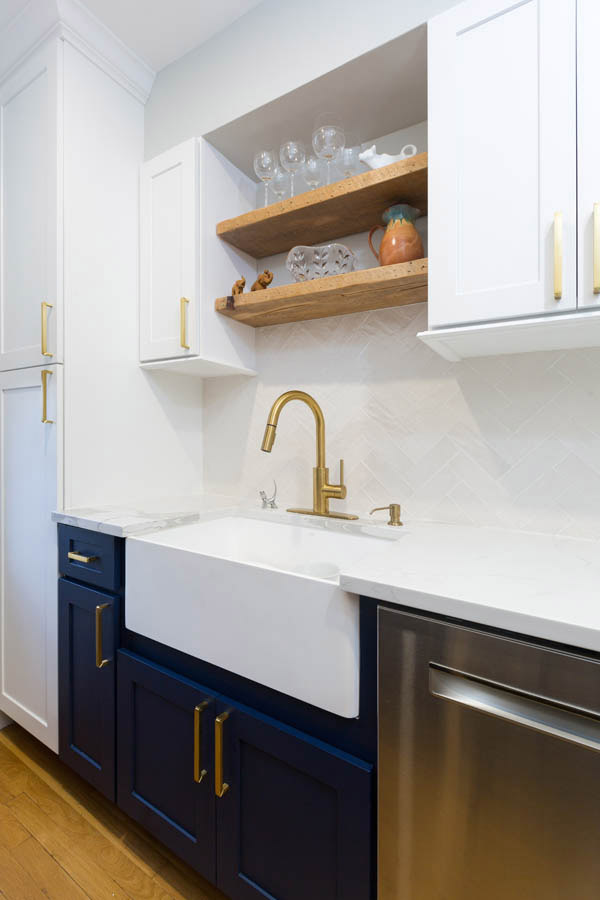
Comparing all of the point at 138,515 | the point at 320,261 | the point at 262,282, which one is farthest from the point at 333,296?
the point at 138,515

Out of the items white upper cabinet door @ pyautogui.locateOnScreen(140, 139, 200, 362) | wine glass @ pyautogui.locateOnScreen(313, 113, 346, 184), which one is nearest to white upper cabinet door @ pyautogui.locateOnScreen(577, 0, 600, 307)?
wine glass @ pyautogui.locateOnScreen(313, 113, 346, 184)

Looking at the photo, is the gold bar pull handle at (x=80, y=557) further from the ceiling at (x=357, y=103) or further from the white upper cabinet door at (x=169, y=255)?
the ceiling at (x=357, y=103)

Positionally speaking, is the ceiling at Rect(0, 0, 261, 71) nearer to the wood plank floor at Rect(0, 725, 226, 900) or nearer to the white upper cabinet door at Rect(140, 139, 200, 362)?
the white upper cabinet door at Rect(140, 139, 200, 362)

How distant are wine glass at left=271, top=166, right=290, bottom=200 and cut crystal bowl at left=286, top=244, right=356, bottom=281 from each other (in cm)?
23

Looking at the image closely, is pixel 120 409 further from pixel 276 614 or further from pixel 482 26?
pixel 482 26

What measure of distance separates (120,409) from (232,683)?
108 centimetres

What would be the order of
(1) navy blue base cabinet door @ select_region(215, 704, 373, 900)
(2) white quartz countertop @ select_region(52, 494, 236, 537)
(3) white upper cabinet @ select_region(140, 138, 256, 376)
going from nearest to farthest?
1. (1) navy blue base cabinet door @ select_region(215, 704, 373, 900)
2. (2) white quartz countertop @ select_region(52, 494, 236, 537)
3. (3) white upper cabinet @ select_region(140, 138, 256, 376)

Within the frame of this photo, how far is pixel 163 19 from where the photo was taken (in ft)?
4.78

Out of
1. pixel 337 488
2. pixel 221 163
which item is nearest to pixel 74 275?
pixel 221 163

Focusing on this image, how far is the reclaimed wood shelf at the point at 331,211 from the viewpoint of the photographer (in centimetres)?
121

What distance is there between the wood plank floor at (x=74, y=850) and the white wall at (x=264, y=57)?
2265 millimetres

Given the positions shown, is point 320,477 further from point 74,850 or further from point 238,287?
point 74,850

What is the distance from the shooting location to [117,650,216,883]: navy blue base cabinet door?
1.01 meters

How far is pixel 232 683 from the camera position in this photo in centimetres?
100
